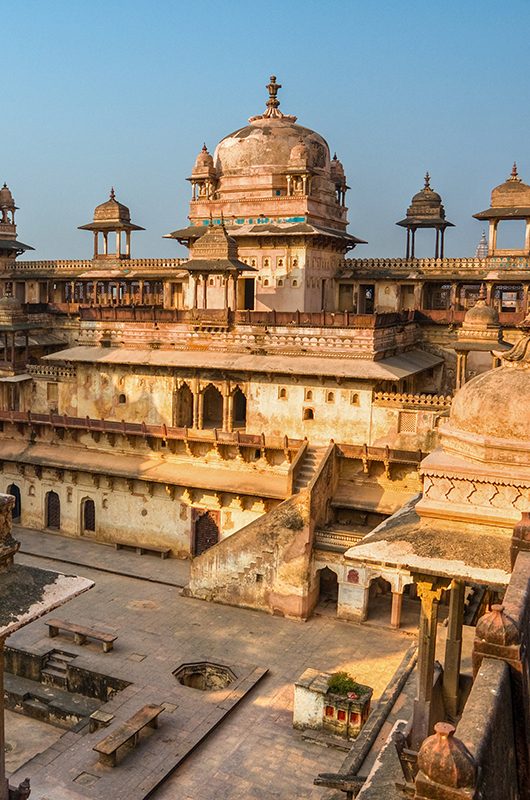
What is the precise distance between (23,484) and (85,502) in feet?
10.3

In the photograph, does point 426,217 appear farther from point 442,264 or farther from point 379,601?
point 379,601

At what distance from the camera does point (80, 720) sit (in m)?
18.7

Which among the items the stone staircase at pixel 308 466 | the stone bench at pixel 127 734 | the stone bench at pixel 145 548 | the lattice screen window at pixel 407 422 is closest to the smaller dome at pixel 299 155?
the lattice screen window at pixel 407 422

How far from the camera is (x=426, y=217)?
38125mm

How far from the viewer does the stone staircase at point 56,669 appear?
20.5 metres

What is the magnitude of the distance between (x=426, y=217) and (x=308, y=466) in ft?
56.7

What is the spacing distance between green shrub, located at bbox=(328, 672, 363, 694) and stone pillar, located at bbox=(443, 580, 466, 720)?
18.1 ft

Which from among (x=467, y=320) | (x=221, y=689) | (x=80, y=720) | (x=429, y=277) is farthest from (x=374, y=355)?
(x=80, y=720)

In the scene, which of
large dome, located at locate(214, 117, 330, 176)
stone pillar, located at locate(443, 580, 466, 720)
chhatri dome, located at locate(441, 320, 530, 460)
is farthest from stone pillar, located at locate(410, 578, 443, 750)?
large dome, located at locate(214, 117, 330, 176)

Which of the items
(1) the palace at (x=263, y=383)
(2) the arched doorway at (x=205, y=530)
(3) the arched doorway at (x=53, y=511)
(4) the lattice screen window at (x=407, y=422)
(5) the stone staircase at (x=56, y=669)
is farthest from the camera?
(3) the arched doorway at (x=53, y=511)

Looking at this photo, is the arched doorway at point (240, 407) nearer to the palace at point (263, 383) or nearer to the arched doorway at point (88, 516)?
the palace at point (263, 383)

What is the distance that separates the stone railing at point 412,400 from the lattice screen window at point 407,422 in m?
0.27

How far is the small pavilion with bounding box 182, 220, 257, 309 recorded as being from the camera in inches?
1200

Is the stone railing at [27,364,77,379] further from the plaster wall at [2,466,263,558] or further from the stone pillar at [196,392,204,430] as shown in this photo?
the stone pillar at [196,392,204,430]
